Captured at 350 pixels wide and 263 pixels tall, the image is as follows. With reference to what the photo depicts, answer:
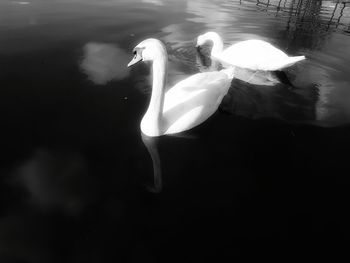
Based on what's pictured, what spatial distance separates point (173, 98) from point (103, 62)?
3769 millimetres

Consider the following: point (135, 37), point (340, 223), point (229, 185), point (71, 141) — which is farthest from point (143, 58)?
point (135, 37)

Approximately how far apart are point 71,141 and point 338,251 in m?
4.41

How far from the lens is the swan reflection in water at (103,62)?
7.95m

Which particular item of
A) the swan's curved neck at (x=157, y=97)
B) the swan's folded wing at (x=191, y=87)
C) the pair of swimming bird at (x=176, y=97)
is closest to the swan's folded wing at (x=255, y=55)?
the pair of swimming bird at (x=176, y=97)

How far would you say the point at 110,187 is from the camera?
4547mm

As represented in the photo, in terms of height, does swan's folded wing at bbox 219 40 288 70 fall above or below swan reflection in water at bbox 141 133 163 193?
above

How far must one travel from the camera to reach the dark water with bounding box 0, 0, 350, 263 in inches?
148

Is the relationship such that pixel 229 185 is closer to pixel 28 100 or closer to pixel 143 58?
pixel 143 58

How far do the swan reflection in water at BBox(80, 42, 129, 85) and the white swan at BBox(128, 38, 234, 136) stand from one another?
237 centimetres

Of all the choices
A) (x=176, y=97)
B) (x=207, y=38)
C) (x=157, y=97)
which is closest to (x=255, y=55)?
(x=207, y=38)

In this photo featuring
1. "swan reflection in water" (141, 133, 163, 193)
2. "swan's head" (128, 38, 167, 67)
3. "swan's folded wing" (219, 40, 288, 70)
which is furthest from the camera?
"swan's folded wing" (219, 40, 288, 70)

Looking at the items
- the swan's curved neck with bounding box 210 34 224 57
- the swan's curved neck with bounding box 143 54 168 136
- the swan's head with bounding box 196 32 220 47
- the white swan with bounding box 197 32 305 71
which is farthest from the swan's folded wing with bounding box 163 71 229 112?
the swan's head with bounding box 196 32 220 47

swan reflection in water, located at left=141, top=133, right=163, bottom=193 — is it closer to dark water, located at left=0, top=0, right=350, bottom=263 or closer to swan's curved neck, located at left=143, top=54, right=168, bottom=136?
dark water, located at left=0, top=0, right=350, bottom=263

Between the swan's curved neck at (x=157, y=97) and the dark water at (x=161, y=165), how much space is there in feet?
1.03
